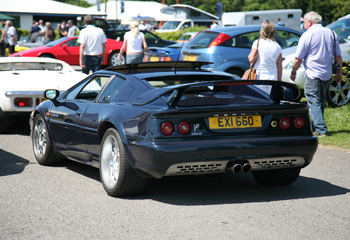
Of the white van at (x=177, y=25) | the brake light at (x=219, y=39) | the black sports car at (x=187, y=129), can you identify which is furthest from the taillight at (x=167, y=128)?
the white van at (x=177, y=25)

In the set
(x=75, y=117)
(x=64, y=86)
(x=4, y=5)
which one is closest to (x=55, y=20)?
(x=4, y=5)

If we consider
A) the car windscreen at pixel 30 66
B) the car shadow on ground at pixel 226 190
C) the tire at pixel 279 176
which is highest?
the car windscreen at pixel 30 66

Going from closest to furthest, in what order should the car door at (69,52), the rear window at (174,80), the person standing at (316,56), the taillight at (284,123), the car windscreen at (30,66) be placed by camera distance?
the taillight at (284,123)
the rear window at (174,80)
the person standing at (316,56)
the car windscreen at (30,66)
the car door at (69,52)

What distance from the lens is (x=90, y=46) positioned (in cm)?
1367

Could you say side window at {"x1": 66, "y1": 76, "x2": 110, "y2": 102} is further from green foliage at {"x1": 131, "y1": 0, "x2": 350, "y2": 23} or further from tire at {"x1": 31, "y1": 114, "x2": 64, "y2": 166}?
green foliage at {"x1": 131, "y1": 0, "x2": 350, "y2": 23}

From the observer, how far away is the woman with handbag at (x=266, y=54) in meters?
9.07

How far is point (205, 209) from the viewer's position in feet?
17.6

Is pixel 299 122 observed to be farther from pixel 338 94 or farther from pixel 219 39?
pixel 219 39

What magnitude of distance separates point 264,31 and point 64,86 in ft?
11.5

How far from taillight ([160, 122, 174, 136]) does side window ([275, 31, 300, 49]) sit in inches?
380

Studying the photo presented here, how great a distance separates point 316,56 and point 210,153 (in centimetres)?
429

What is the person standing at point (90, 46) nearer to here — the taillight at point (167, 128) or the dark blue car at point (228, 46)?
the dark blue car at point (228, 46)

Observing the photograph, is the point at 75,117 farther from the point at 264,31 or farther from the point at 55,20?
A: the point at 55,20

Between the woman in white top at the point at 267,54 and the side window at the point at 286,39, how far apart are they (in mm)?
5512
